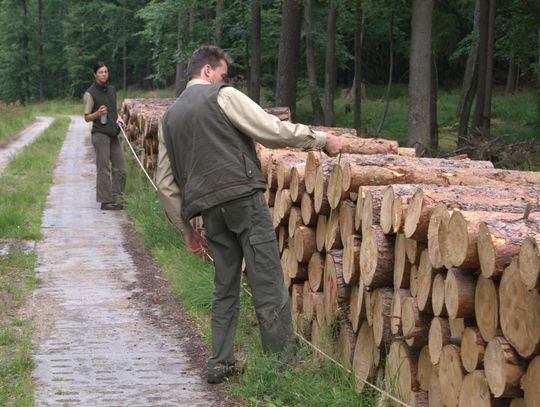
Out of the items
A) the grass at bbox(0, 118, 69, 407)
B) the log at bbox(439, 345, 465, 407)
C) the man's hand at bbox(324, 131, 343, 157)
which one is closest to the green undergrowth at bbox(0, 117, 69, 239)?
the grass at bbox(0, 118, 69, 407)

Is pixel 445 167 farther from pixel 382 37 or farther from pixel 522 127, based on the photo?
pixel 382 37

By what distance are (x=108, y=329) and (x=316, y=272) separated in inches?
69.0

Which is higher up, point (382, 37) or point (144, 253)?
point (382, 37)

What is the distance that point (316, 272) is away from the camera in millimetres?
6348

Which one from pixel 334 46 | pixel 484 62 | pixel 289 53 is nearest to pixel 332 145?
pixel 484 62

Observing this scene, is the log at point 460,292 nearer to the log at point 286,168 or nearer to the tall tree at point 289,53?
the log at point 286,168

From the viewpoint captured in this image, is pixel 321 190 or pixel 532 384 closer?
pixel 532 384

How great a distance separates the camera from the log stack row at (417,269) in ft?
12.3

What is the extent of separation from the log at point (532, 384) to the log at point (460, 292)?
21.8 inches

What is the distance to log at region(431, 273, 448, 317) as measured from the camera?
432cm

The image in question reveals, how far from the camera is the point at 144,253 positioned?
10.1 m

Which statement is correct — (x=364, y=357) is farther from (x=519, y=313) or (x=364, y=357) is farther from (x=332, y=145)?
(x=519, y=313)

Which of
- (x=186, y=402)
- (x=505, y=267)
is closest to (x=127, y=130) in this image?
(x=186, y=402)

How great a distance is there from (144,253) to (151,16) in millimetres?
25729
